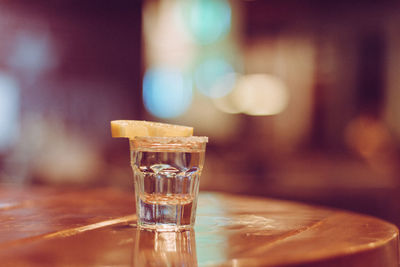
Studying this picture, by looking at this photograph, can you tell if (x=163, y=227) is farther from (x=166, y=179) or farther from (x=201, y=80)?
(x=201, y=80)

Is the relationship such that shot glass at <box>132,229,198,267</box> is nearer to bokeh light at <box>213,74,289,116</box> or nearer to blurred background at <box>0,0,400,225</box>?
blurred background at <box>0,0,400,225</box>

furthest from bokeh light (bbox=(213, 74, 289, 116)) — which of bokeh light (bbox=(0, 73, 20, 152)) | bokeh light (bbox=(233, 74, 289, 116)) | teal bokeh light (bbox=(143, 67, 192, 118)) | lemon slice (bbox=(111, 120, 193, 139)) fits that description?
lemon slice (bbox=(111, 120, 193, 139))

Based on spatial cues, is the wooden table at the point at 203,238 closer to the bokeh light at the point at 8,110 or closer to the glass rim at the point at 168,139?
the glass rim at the point at 168,139

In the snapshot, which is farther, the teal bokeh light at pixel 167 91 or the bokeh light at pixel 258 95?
the teal bokeh light at pixel 167 91

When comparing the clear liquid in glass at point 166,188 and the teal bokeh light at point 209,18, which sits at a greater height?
the teal bokeh light at point 209,18

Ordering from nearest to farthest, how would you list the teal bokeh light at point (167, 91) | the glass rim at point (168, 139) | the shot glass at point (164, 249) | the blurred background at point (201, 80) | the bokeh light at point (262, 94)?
the shot glass at point (164, 249)
the glass rim at point (168, 139)
the blurred background at point (201, 80)
the bokeh light at point (262, 94)
the teal bokeh light at point (167, 91)

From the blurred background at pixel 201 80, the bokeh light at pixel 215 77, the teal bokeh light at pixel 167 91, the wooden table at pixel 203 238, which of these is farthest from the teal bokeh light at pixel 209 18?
the wooden table at pixel 203 238

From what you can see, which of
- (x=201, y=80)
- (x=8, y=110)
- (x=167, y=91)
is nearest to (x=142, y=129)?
(x=201, y=80)
